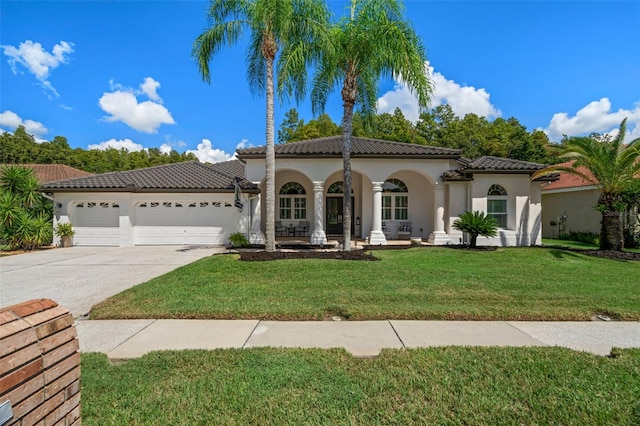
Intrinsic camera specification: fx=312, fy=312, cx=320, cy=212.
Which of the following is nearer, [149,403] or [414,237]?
[149,403]

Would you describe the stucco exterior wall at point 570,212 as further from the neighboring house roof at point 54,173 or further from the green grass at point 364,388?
the neighboring house roof at point 54,173

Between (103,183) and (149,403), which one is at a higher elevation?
(103,183)

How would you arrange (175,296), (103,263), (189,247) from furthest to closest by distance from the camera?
(189,247), (103,263), (175,296)

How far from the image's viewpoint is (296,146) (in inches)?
653

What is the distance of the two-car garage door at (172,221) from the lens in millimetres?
15578

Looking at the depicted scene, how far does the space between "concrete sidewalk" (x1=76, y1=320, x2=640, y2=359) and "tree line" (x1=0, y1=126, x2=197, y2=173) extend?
52767 millimetres

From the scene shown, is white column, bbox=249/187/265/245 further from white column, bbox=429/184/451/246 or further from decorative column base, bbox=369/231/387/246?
white column, bbox=429/184/451/246

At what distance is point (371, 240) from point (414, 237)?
352cm

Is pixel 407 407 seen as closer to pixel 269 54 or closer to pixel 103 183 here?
pixel 269 54

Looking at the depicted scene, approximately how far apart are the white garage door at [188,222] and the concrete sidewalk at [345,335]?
1056 centimetres

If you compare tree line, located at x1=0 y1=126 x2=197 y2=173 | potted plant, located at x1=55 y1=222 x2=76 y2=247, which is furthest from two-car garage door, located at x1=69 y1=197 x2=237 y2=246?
tree line, located at x1=0 y1=126 x2=197 y2=173

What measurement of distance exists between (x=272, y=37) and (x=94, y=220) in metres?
12.4

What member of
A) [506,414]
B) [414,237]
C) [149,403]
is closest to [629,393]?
[506,414]

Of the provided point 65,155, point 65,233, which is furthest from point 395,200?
point 65,155
